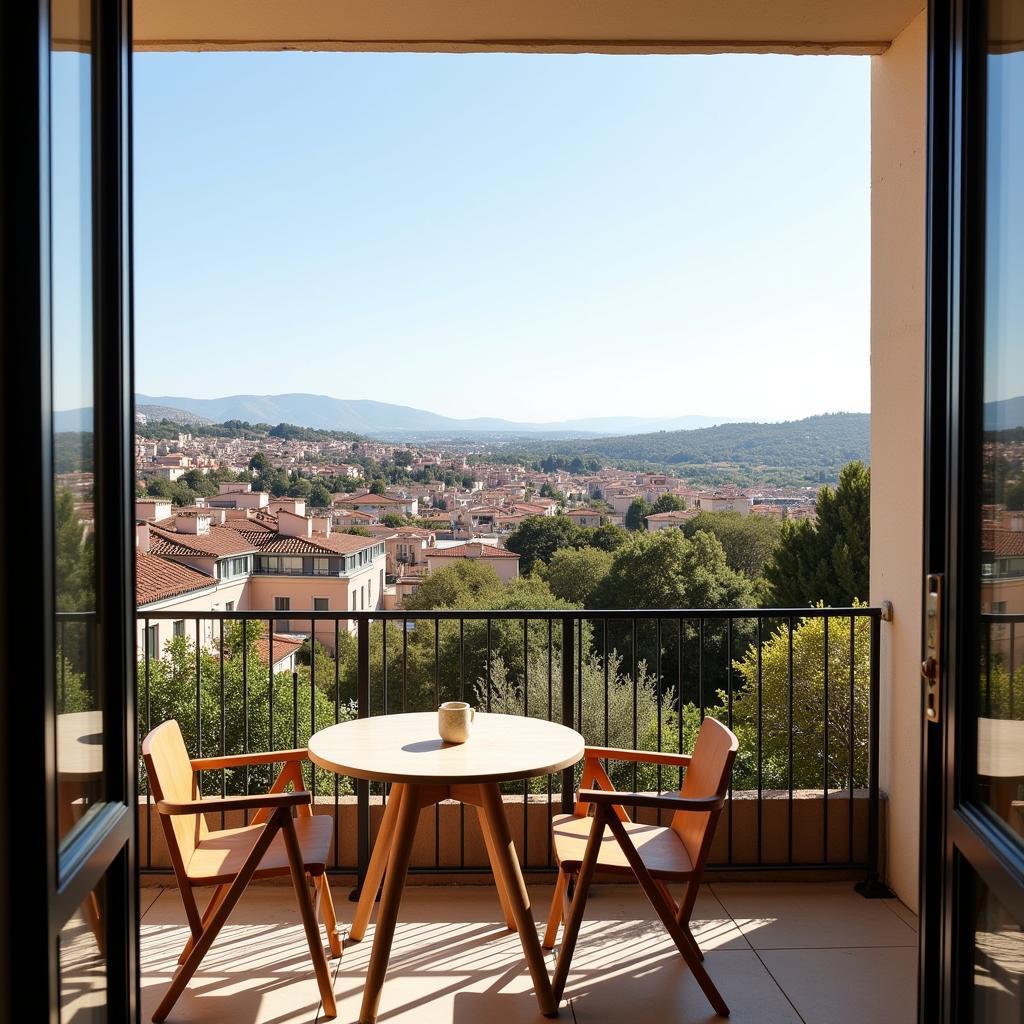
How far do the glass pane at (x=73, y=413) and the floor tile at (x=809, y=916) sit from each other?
237 centimetres

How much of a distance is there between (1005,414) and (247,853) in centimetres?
228

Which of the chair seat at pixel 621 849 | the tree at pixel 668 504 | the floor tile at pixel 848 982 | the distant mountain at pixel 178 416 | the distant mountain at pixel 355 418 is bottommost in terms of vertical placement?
the floor tile at pixel 848 982

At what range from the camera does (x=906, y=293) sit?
3.46 meters

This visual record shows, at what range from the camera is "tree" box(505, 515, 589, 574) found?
2384cm

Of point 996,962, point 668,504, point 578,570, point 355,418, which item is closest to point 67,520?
point 996,962

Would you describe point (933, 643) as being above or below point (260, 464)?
below

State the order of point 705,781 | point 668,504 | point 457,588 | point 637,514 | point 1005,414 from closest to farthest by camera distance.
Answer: point 1005,414, point 705,781, point 457,588, point 668,504, point 637,514

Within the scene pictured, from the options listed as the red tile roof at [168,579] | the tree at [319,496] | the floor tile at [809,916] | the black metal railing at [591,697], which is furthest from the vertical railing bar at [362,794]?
the tree at [319,496]

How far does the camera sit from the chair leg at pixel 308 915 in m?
2.60

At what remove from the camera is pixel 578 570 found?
25.0 meters

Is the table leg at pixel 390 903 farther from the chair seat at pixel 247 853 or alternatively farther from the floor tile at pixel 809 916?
the floor tile at pixel 809 916

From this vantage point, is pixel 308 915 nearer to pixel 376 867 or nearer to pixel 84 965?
pixel 376 867

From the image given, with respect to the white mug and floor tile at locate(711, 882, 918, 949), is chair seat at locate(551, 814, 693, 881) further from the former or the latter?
floor tile at locate(711, 882, 918, 949)

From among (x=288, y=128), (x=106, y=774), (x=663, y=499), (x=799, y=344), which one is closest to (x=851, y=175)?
(x=799, y=344)
